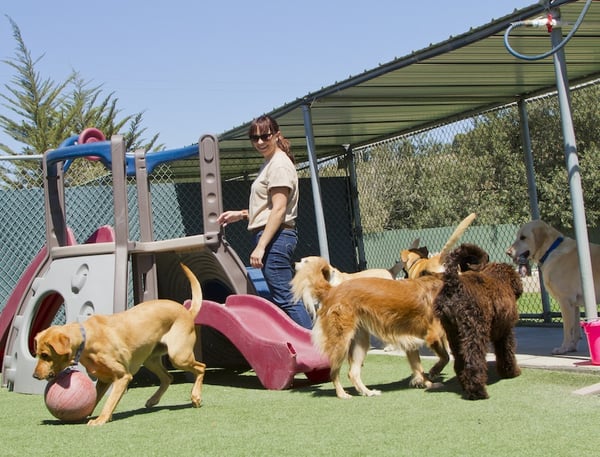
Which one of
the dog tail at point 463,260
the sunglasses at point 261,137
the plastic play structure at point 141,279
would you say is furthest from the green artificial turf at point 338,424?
the sunglasses at point 261,137

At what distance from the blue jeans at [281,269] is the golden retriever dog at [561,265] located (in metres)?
2.35

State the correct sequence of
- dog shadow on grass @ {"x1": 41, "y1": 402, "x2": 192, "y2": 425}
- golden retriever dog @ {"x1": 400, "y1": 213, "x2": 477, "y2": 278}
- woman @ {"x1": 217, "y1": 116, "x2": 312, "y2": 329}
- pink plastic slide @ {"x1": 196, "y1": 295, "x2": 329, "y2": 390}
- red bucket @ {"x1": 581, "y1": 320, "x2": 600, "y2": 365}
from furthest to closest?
golden retriever dog @ {"x1": 400, "y1": 213, "x2": 477, "y2": 278} → woman @ {"x1": 217, "y1": 116, "x2": 312, "y2": 329} → pink plastic slide @ {"x1": 196, "y1": 295, "x2": 329, "y2": 390} → red bucket @ {"x1": 581, "y1": 320, "x2": 600, "y2": 365} → dog shadow on grass @ {"x1": 41, "y1": 402, "x2": 192, "y2": 425}

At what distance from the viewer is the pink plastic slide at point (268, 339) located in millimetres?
6668

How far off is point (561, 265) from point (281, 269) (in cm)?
270

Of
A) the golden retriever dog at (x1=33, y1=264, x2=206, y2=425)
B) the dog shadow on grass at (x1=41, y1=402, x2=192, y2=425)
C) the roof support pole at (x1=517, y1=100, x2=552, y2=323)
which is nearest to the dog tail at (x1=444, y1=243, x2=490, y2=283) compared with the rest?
the golden retriever dog at (x1=33, y1=264, x2=206, y2=425)

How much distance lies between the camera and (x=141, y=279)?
780 centimetres

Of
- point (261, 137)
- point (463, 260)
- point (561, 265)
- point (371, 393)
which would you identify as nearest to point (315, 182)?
point (261, 137)

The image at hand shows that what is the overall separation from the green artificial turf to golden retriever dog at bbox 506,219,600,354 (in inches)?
43.7

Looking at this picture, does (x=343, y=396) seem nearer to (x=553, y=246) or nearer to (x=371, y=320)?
(x=371, y=320)

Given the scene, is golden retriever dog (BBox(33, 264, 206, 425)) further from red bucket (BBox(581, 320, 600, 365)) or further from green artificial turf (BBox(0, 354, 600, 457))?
red bucket (BBox(581, 320, 600, 365))

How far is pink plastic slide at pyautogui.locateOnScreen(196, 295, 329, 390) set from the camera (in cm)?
667

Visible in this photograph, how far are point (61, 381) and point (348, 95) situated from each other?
493 cm

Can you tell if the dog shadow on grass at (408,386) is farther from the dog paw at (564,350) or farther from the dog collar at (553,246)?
the dog collar at (553,246)

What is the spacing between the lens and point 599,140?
73.9 feet
